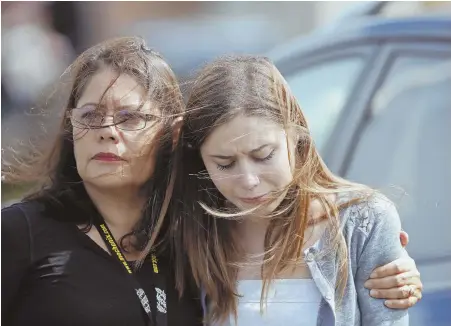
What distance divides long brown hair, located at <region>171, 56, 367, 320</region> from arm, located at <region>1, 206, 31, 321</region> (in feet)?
1.25

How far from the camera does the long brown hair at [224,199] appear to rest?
1.40 m

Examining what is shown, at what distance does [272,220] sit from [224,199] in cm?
14

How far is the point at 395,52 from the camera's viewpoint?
169 cm

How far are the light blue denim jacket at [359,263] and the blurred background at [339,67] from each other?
0.28m

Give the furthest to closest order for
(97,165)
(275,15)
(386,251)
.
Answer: (275,15) < (97,165) < (386,251)

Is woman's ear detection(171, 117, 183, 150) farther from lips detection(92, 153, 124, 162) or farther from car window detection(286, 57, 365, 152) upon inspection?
car window detection(286, 57, 365, 152)

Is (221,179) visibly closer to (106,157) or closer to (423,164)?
(106,157)

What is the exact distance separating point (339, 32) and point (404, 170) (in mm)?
445

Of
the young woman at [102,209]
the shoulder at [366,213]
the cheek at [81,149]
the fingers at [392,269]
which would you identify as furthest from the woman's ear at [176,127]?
the fingers at [392,269]

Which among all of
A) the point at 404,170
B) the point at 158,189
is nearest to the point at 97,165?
the point at 158,189

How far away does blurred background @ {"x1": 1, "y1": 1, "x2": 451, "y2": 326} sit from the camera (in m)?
1.61

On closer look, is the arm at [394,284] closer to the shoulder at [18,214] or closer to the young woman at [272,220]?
the young woman at [272,220]

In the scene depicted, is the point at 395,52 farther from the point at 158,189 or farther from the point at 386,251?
the point at 158,189

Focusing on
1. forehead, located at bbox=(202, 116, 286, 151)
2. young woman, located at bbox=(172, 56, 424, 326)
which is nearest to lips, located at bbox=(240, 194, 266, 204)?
young woman, located at bbox=(172, 56, 424, 326)
